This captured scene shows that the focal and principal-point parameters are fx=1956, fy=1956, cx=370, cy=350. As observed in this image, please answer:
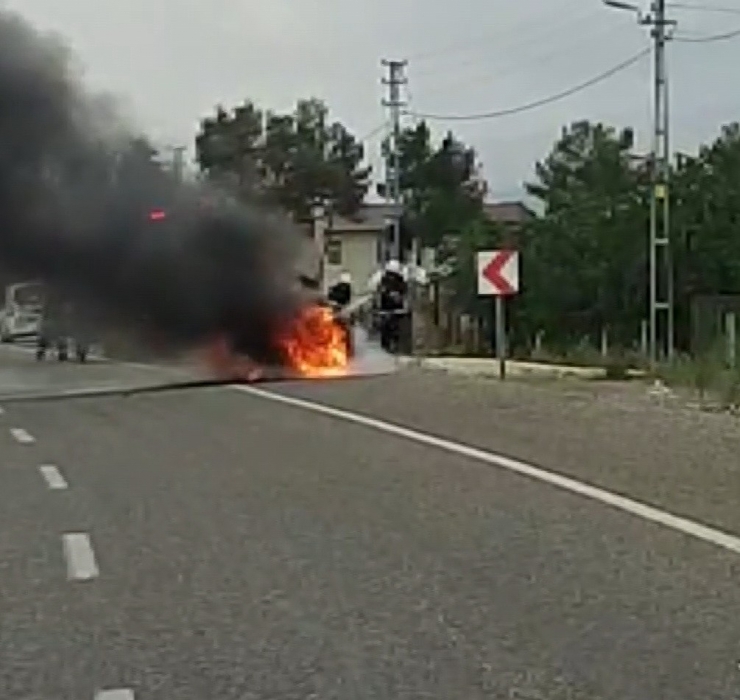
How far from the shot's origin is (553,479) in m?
14.9

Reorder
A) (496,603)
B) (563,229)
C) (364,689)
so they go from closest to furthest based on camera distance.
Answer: (364,689) → (496,603) → (563,229)

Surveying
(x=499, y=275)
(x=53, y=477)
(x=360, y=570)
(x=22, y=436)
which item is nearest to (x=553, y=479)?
(x=53, y=477)

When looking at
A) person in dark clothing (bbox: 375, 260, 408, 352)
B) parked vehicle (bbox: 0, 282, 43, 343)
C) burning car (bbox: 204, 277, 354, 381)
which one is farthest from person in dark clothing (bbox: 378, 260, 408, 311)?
burning car (bbox: 204, 277, 354, 381)

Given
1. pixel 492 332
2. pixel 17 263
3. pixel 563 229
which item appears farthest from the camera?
pixel 563 229

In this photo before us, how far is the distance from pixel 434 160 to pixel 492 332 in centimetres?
8898

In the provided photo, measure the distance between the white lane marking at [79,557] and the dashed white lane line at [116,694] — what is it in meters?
2.91

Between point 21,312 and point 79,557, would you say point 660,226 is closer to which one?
point 21,312

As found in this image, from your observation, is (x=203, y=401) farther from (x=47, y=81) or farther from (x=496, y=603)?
(x=496, y=603)

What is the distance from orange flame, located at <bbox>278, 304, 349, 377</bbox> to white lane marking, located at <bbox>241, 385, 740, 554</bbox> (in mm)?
9216

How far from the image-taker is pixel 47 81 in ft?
103

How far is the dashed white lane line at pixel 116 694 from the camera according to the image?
7207 mm

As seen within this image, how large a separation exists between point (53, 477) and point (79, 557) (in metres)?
5.01

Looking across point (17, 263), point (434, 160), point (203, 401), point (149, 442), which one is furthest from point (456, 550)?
point (434, 160)

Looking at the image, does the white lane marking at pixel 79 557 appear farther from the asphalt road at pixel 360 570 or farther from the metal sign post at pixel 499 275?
the metal sign post at pixel 499 275
